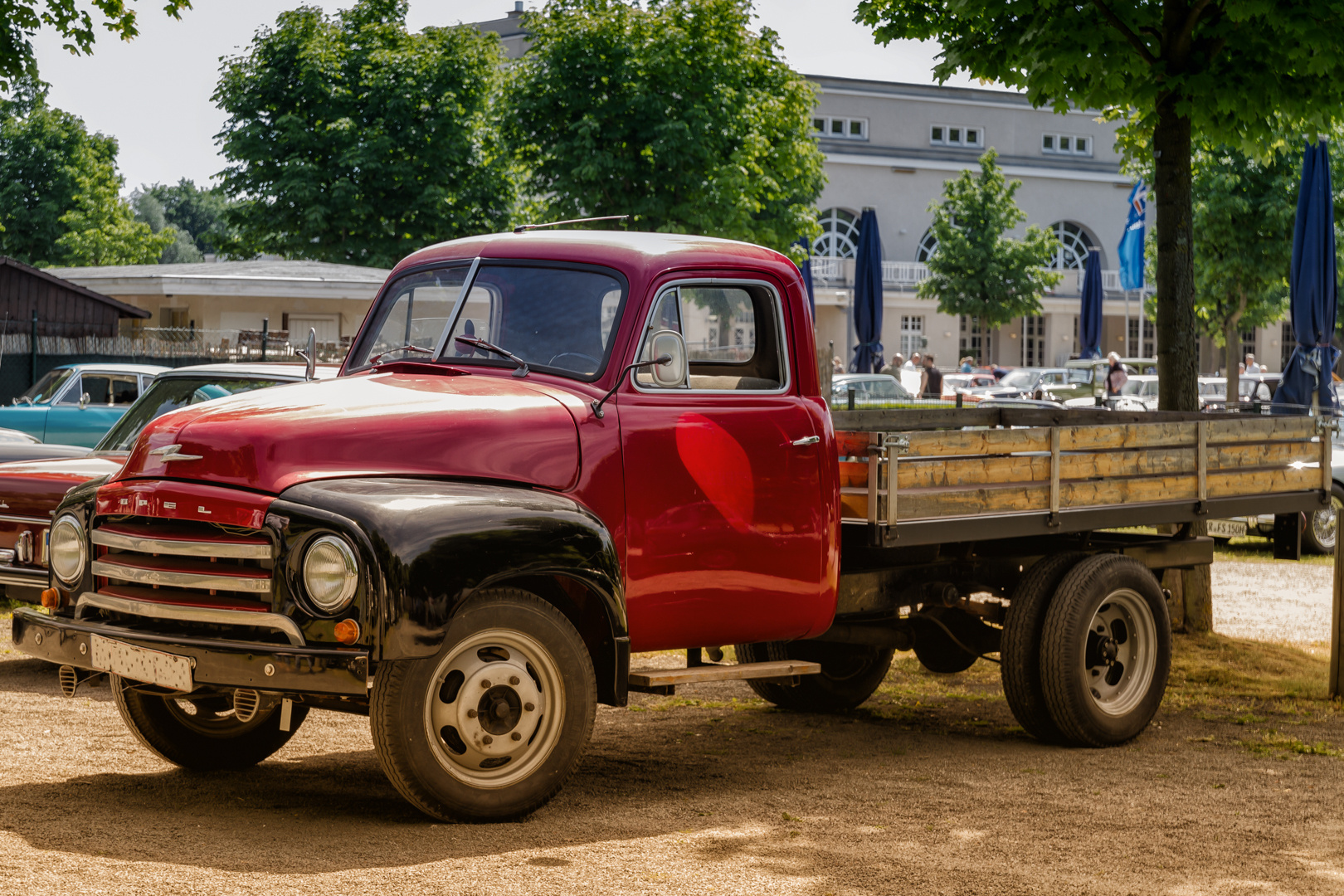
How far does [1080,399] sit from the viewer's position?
34.3 m

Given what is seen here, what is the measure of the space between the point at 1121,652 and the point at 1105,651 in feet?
0.73

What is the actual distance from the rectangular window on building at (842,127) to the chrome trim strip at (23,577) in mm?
54452

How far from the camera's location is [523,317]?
6281 millimetres

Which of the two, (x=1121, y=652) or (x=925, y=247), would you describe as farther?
(x=925, y=247)

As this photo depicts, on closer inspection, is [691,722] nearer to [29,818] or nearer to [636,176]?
[29,818]

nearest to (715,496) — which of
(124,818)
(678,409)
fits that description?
(678,409)

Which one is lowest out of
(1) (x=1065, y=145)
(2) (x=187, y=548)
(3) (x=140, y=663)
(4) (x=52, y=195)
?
(3) (x=140, y=663)

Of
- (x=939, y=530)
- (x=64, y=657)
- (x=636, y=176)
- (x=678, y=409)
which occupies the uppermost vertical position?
(x=636, y=176)

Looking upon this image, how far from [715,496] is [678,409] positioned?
14.7 inches

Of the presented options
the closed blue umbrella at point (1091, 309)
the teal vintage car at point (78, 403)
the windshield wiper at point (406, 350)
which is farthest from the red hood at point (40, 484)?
the closed blue umbrella at point (1091, 309)

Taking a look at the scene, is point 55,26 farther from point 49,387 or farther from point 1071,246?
point 1071,246

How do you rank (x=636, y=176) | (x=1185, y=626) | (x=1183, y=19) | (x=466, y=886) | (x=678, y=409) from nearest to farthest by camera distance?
(x=466, y=886) < (x=678, y=409) < (x=1183, y=19) < (x=1185, y=626) < (x=636, y=176)

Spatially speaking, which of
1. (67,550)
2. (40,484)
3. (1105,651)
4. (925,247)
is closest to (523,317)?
(67,550)

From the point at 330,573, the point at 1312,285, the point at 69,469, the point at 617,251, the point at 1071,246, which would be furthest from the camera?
the point at 1071,246
